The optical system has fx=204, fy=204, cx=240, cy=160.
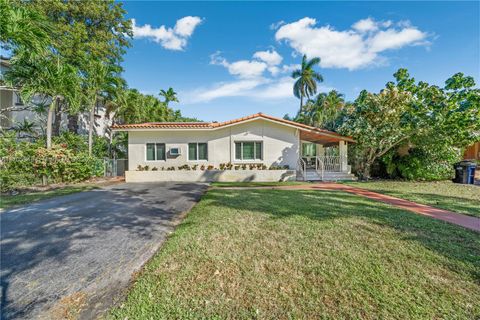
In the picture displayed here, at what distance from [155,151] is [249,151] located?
6.61m

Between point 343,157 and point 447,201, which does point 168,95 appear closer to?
point 343,157

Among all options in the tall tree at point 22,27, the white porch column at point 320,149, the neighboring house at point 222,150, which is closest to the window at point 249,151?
the neighboring house at point 222,150

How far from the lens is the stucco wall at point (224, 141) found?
46.3 feet

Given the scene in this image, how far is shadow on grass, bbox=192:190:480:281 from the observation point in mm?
3697

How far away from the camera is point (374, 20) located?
1209 cm

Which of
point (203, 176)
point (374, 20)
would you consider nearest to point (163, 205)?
point (203, 176)

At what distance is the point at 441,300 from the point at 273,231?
8.88 feet

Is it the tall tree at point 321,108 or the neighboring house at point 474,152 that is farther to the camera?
the tall tree at point 321,108

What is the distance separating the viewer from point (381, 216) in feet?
18.3

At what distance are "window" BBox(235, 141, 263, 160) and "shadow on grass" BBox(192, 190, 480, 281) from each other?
20.6 ft

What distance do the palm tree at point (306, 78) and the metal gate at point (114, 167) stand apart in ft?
96.6

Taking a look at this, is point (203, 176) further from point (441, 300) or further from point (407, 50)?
point (407, 50)

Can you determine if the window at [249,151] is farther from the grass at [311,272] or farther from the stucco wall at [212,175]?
the grass at [311,272]

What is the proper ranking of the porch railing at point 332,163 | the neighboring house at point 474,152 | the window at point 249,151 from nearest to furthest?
1. the porch railing at point 332,163
2. the window at point 249,151
3. the neighboring house at point 474,152
